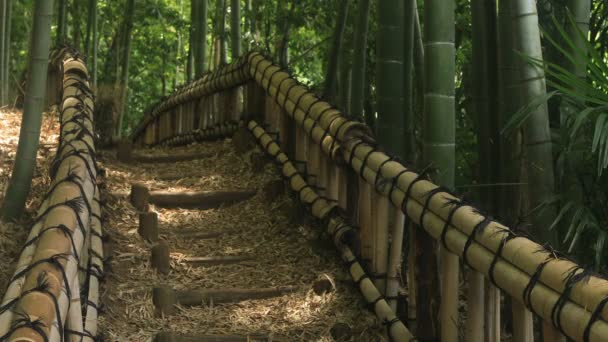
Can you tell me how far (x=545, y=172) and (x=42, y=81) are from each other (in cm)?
226

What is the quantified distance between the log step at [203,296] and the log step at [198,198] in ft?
4.16

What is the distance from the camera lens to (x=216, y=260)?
170 inches

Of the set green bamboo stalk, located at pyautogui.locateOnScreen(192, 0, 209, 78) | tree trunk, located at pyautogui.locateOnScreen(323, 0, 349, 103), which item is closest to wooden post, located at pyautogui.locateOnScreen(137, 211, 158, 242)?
tree trunk, located at pyautogui.locateOnScreen(323, 0, 349, 103)

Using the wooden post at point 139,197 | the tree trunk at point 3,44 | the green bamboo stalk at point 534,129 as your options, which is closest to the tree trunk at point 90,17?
the tree trunk at point 3,44

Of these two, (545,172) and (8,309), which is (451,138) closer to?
(545,172)

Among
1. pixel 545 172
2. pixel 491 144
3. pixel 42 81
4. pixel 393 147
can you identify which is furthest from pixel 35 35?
pixel 545 172

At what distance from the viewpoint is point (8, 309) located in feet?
7.80

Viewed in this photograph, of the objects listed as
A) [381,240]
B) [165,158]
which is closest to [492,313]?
[381,240]

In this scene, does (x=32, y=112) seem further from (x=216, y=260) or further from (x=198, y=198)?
(x=198, y=198)

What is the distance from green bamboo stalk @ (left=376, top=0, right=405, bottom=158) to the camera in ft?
13.3

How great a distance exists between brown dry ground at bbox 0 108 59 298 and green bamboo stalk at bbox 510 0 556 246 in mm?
2085

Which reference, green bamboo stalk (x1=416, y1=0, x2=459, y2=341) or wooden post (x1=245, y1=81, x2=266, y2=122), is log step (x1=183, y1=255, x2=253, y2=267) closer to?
green bamboo stalk (x1=416, y1=0, x2=459, y2=341)

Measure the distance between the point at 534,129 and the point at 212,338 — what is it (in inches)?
58.2

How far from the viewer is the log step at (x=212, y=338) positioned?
3348mm
